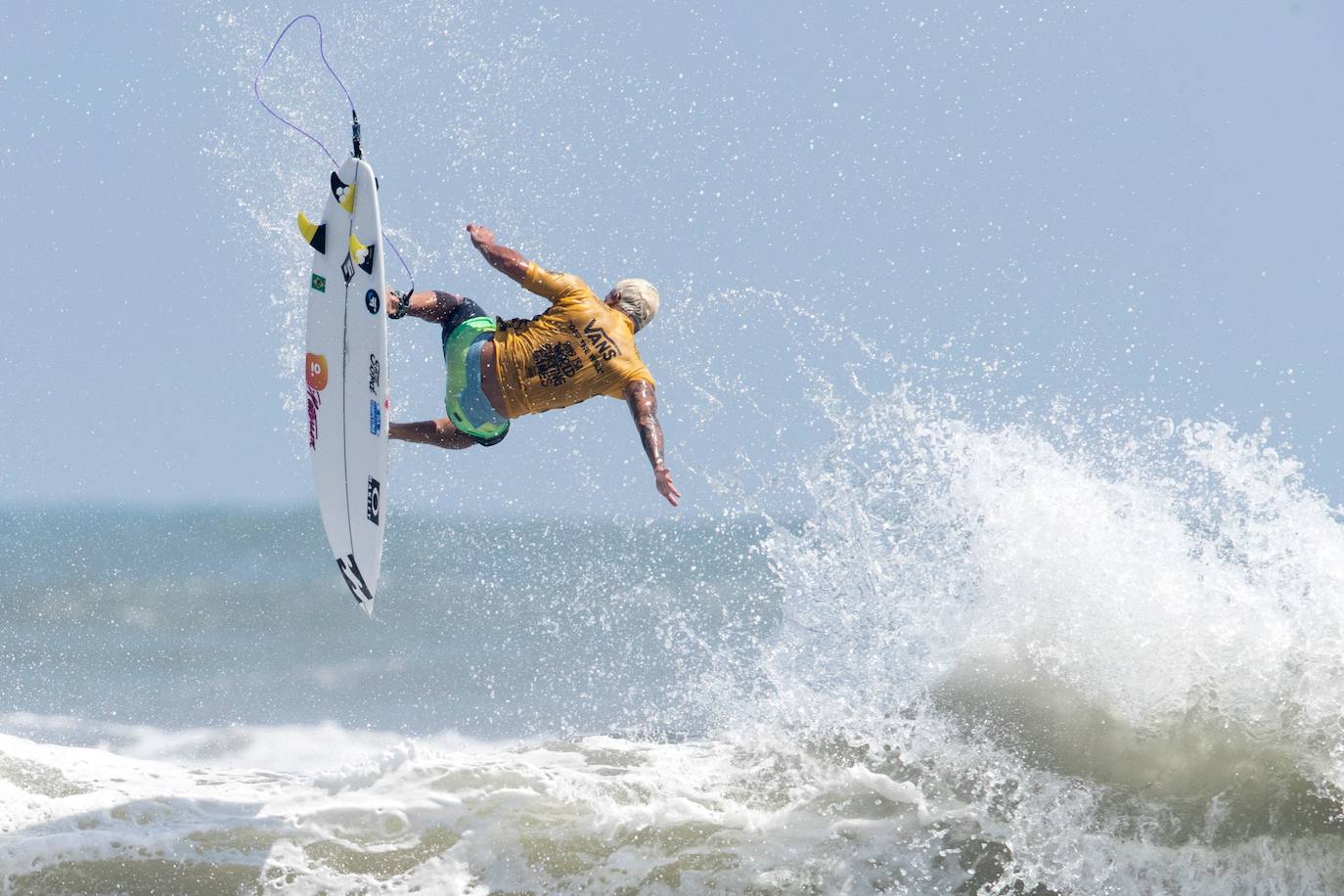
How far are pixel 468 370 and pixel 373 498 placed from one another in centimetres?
82

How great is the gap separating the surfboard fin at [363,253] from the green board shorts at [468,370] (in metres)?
0.51

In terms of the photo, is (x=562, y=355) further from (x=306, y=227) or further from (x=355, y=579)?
(x=355, y=579)

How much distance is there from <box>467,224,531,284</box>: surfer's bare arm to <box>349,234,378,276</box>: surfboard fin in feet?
1.60

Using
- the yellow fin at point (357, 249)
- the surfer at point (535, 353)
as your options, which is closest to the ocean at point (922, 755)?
the surfer at point (535, 353)

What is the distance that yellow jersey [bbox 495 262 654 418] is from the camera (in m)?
6.49

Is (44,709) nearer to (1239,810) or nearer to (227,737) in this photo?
(227,737)

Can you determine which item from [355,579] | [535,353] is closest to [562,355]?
[535,353]

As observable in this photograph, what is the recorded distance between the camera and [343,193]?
6.72 metres

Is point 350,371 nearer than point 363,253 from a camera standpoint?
No

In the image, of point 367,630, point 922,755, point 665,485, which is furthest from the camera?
point 367,630

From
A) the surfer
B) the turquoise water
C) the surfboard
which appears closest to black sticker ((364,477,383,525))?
the surfboard

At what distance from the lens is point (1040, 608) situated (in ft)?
22.2

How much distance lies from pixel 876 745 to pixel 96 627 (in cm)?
1060

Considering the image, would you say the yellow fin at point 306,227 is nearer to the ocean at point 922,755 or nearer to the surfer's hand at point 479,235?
the surfer's hand at point 479,235
